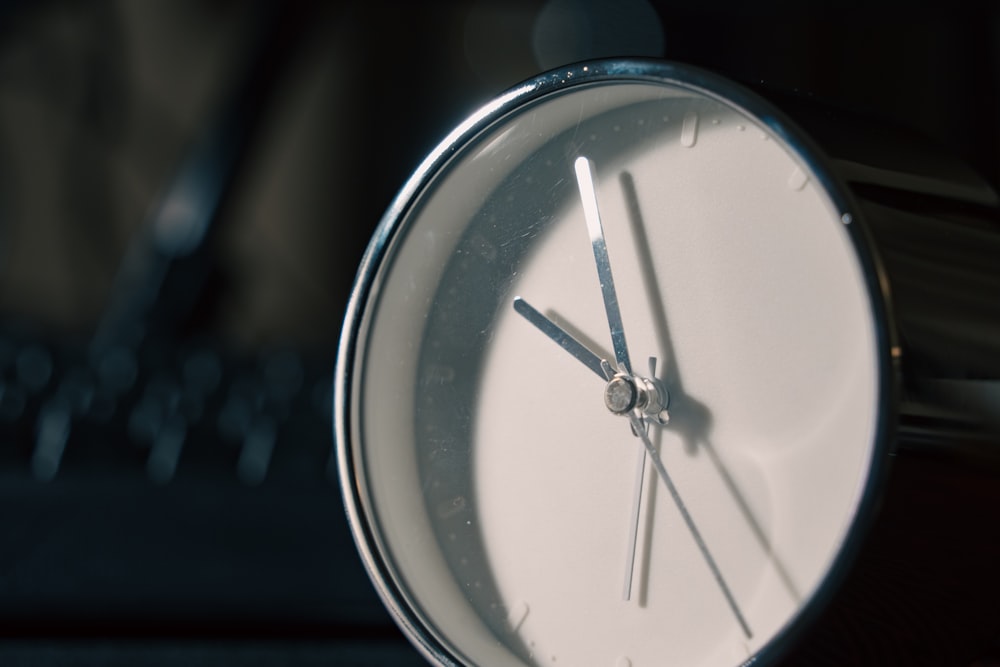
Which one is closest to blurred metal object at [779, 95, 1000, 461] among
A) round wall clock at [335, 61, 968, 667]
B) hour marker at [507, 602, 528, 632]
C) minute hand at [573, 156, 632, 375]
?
round wall clock at [335, 61, 968, 667]

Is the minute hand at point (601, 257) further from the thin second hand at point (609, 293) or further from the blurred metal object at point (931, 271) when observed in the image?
the blurred metal object at point (931, 271)

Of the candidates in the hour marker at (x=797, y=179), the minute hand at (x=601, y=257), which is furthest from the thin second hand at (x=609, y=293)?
the hour marker at (x=797, y=179)

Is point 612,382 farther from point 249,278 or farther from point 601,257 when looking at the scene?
point 249,278

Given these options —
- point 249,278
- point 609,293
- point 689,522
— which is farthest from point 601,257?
point 249,278

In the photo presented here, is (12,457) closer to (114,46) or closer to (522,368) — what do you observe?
(522,368)

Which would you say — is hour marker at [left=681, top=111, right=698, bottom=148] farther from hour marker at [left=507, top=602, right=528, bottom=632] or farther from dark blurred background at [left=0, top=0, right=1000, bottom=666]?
hour marker at [left=507, top=602, right=528, bottom=632]

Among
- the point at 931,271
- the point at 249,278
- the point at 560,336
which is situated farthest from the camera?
the point at 249,278
